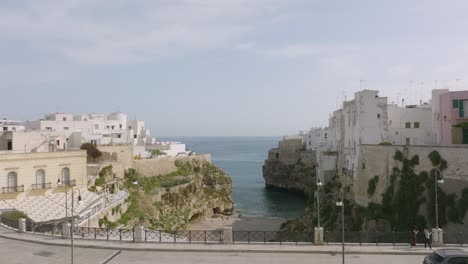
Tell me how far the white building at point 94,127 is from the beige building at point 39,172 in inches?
891

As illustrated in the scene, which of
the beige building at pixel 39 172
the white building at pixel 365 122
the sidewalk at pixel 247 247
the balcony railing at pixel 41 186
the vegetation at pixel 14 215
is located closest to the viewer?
the sidewalk at pixel 247 247

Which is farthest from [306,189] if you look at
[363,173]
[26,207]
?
[26,207]

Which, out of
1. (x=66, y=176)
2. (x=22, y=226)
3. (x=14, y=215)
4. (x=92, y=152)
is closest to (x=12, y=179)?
(x=66, y=176)

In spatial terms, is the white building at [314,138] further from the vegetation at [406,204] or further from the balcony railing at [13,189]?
the balcony railing at [13,189]

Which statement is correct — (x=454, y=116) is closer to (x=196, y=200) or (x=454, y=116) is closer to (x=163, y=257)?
(x=163, y=257)

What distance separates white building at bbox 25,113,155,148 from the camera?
73250 millimetres

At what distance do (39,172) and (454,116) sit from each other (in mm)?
38092

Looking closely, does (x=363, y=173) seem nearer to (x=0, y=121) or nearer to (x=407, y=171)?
(x=407, y=171)

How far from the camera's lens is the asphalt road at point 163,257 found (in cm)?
2222

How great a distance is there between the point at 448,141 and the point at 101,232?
33.5 meters

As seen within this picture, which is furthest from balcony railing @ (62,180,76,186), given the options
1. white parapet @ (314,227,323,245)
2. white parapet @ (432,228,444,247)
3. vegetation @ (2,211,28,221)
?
white parapet @ (432,228,444,247)

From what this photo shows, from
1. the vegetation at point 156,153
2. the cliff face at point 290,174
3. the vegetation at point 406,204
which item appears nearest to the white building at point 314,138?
the cliff face at point 290,174

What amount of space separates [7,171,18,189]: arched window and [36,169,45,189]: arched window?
191 cm

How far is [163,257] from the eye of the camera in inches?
905
